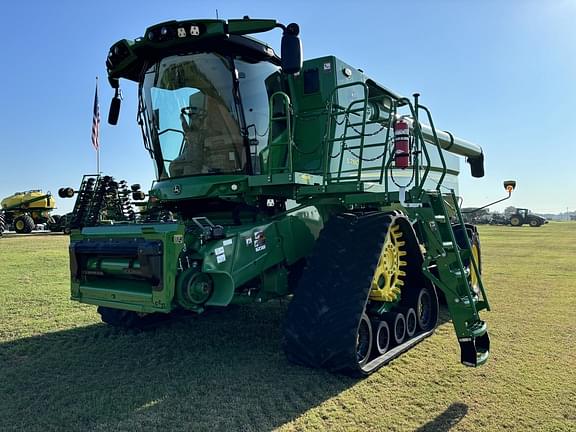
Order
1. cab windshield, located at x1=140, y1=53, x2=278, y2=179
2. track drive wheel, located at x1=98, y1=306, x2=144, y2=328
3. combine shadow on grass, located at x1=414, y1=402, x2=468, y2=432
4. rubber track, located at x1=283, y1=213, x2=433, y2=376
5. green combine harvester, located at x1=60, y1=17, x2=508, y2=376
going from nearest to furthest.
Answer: combine shadow on grass, located at x1=414, y1=402, x2=468, y2=432
rubber track, located at x1=283, y1=213, x2=433, y2=376
green combine harvester, located at x1=60, y1=17, x2=508, y2=376
cab windshield, located at x1=140, y1=53, x2=278, y2=179
track drive wheel, located at x1=98, y1=306, x2=144, y2=328

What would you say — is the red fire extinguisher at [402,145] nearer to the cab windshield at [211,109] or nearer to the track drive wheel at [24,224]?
the cab windshield at [211,109]

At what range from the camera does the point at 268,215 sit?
5312mm

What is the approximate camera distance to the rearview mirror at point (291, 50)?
4160 millimetres

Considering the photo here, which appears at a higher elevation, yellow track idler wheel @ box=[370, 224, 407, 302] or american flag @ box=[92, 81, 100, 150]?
american flag @ box=[92, 81, 100, 150]

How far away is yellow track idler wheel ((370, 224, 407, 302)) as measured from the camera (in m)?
4.68

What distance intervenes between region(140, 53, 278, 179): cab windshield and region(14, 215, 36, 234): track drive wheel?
91.7 feet

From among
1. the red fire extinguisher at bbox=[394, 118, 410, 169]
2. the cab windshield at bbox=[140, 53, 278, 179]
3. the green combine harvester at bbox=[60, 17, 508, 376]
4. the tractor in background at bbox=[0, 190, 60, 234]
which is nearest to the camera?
the green combine harvester at bbox=[60, 17, 508, 376]

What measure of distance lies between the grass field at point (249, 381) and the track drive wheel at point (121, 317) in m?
0.14

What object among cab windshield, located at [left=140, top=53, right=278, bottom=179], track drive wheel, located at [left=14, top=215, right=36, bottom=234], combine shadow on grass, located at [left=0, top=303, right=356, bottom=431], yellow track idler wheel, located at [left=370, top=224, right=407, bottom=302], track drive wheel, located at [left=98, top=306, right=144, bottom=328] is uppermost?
cab windshield, located at [left=140, top=53, right=278, bottom=179]

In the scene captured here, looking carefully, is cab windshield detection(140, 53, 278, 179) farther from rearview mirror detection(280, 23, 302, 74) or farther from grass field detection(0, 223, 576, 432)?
grass field detection(0, 223, 576, 432)

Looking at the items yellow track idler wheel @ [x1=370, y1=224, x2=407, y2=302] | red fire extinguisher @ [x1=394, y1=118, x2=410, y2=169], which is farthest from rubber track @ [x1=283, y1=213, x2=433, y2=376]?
red fire extinguisher @ [x1=394, y1=118, x2=410, y2=169]

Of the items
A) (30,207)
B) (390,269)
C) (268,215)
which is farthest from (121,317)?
(30,207)

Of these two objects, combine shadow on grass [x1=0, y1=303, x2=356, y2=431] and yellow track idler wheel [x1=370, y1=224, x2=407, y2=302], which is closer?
combine shadow on grass [x1=0, y1=303, x2=356, y2=431]

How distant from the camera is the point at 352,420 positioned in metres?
3.42
